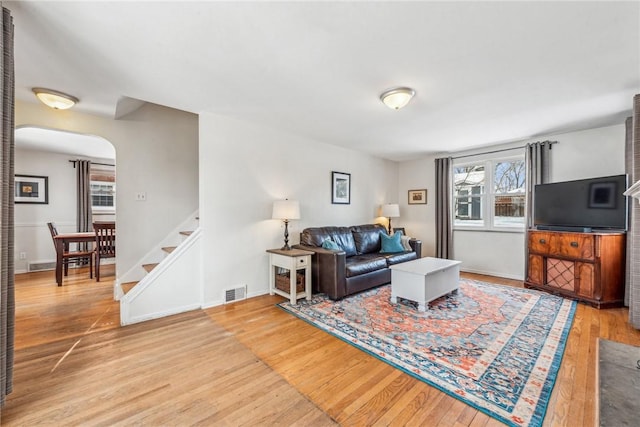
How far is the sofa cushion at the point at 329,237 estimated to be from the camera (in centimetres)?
396

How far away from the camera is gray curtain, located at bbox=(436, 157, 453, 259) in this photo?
518 cm

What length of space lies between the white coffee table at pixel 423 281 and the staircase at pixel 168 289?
244cm

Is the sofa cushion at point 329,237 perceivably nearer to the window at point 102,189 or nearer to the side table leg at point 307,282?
the side table leg at point 307,282

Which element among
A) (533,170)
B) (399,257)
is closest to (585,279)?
(533,170)

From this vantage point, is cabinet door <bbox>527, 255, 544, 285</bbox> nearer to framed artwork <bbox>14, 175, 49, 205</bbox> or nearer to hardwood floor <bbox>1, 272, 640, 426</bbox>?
hardwood floor <bbox>1, 272, 640, 426</bbox>

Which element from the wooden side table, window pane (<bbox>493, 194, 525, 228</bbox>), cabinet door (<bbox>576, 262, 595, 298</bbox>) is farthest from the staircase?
window pane (<bbox>493, 194, 525, 228</bbox>)

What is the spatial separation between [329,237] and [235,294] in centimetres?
157

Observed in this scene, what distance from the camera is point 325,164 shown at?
464cm

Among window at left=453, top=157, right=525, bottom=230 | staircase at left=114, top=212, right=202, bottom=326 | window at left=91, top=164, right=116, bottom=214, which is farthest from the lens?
window at left=91, top=164, right=116, bottom=214

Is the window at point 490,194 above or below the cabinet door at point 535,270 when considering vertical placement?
above

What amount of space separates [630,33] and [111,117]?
17.3 feet

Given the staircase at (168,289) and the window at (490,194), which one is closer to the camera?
the staircase at (168,289)

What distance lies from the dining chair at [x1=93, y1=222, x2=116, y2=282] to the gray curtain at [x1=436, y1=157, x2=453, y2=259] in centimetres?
572

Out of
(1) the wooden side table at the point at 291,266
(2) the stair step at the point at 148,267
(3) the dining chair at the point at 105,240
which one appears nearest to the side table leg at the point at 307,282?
(1) the wooden side table at the point at 291,266
